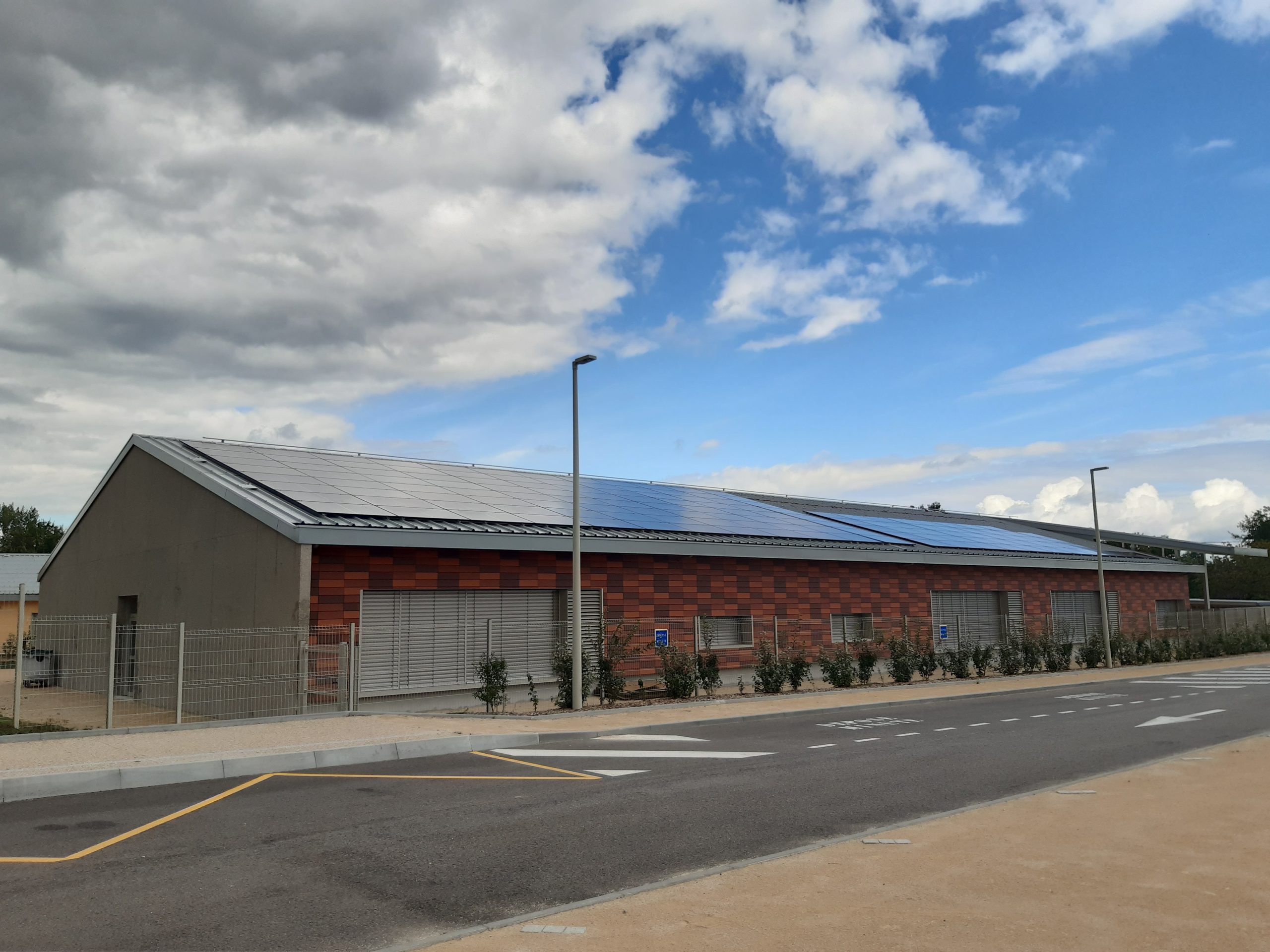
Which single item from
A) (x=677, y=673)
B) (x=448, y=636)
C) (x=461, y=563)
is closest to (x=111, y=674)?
(x=448, y=636)

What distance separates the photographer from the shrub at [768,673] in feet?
75.5

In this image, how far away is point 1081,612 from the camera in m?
40.5

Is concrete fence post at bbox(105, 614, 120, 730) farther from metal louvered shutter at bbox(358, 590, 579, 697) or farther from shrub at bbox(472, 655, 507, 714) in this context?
shrub at bbox(472, 655, 507, 714)

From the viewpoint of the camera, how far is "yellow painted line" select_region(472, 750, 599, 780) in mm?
11648

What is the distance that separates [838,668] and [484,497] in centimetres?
1054

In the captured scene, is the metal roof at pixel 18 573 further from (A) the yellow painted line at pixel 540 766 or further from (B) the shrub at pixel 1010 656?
(B) the shrub at pixel 1010 656

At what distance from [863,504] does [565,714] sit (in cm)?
3219

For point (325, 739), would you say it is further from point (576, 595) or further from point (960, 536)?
point (960, 536)

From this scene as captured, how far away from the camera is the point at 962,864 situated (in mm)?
7113

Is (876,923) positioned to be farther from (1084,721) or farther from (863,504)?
(863,504)

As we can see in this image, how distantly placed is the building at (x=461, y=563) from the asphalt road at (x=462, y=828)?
21.3ft

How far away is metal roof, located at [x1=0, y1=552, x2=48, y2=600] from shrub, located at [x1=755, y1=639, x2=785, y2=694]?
108 feet

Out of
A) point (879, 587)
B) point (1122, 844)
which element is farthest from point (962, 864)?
point (879, 587)

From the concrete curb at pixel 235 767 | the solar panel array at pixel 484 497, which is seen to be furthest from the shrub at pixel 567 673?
the concrete curb at pixel 235 767
